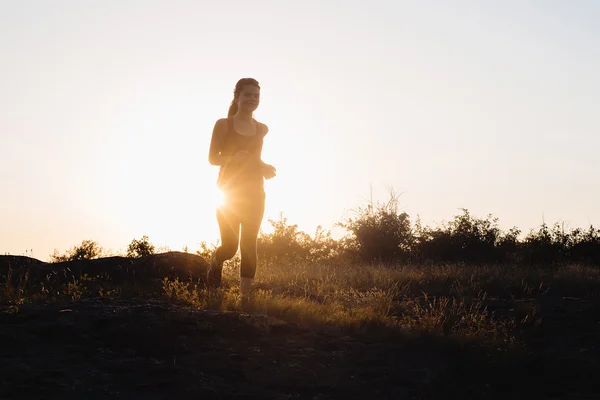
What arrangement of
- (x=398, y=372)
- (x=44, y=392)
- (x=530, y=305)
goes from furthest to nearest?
1. (x=530, y=305)
2. (x=398, y=372)
3. (x=44, y=392)

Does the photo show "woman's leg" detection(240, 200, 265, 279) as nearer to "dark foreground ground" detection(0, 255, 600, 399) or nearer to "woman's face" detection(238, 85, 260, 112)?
"woman's face" detection(238, 85, 260, 112)

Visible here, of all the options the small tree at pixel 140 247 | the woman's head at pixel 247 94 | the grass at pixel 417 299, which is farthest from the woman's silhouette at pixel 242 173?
the small tree at pixel 140 247

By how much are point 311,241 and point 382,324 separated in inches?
592

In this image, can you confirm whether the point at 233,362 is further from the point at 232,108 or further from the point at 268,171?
the point at 232,108

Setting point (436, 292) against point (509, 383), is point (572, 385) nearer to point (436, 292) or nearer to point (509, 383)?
point (509, 383)

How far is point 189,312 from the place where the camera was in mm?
5555

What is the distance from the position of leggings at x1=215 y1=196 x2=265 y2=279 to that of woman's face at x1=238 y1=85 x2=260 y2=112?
3.34 feet

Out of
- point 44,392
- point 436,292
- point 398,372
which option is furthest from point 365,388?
point 436,292

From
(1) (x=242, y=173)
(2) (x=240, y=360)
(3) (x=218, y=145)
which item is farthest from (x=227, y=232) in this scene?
(2) (x=240, y=360)

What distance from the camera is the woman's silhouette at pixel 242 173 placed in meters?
7.11

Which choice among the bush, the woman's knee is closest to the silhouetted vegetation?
the bush

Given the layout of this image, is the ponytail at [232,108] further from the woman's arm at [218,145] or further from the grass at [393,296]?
the grass at [393,296]

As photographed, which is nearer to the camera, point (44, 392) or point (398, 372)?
point (44, 392)

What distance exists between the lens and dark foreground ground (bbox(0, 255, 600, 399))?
13.6 feet
